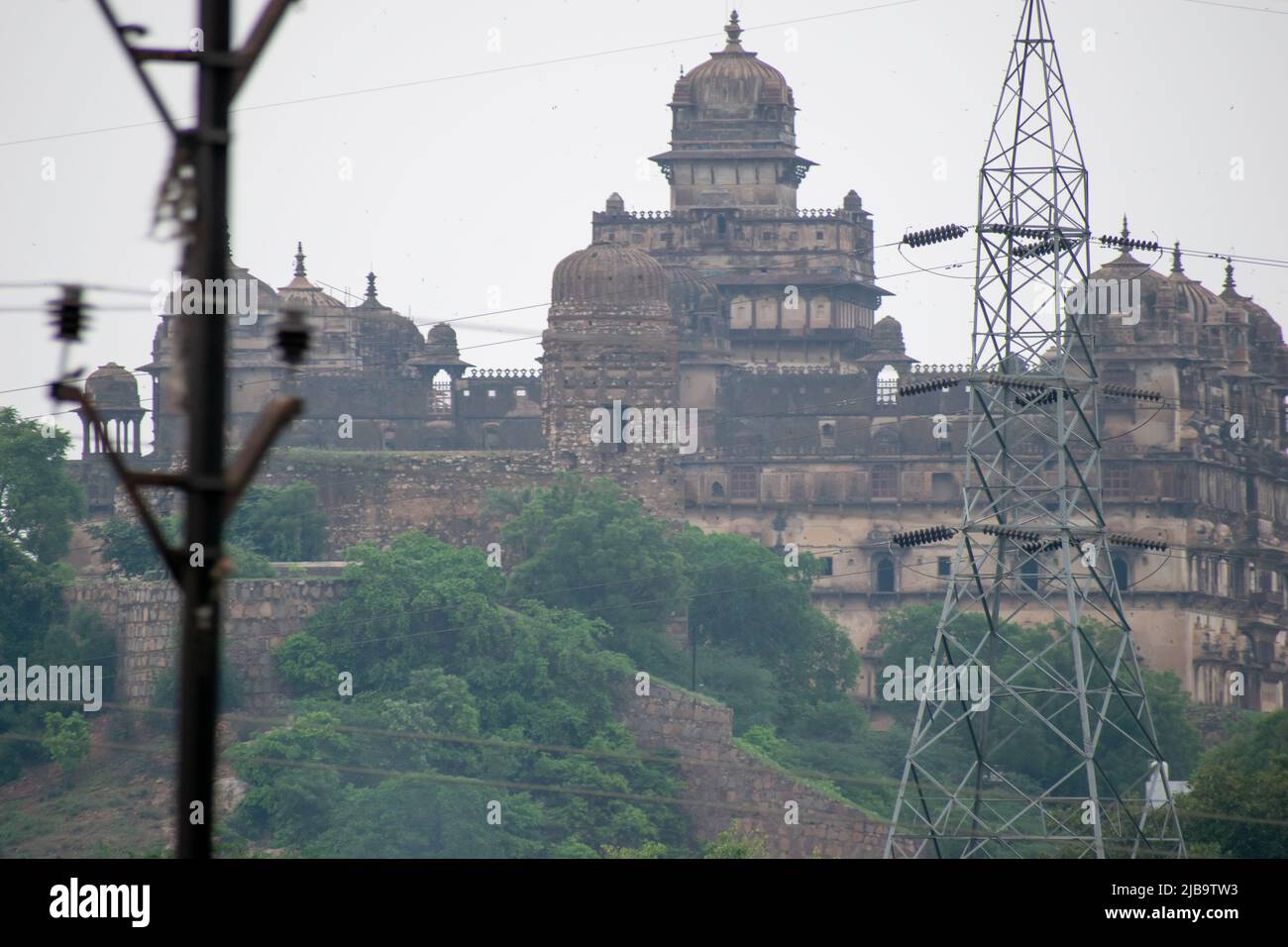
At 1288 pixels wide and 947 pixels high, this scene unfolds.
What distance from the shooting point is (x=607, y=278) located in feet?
232


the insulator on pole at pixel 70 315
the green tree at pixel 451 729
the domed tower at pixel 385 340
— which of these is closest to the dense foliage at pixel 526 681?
the green tree at pixel 451 729

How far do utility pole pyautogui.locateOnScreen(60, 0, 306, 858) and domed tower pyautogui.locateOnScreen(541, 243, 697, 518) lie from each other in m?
58.0

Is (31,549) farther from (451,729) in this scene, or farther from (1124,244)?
(1124,244)

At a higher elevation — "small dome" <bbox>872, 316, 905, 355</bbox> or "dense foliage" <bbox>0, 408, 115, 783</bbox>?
"small dome" <bbox>872, 316, 905, 355</bbox>

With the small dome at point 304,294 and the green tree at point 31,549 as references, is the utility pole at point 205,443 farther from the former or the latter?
the small dome at point 304,294

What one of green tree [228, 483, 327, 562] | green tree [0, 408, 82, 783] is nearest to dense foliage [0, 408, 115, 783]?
green tree [0, 408, 82, 783]

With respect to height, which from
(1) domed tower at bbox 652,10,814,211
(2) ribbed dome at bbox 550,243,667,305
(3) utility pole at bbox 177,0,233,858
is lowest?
(3) utility pole at bbox 177,0,233,858

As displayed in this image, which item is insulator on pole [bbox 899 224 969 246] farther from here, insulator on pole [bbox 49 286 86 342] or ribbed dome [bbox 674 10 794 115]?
ribbed dome [bbox 674 10 794 115]

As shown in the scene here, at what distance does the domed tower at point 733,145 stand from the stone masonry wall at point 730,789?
32.2 m

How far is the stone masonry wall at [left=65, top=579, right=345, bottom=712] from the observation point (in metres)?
60.1

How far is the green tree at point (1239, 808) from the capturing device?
46.0 meters

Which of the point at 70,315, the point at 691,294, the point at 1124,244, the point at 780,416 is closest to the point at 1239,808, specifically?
the point at 1124,244

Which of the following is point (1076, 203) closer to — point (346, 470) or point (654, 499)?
point (654, 499)
